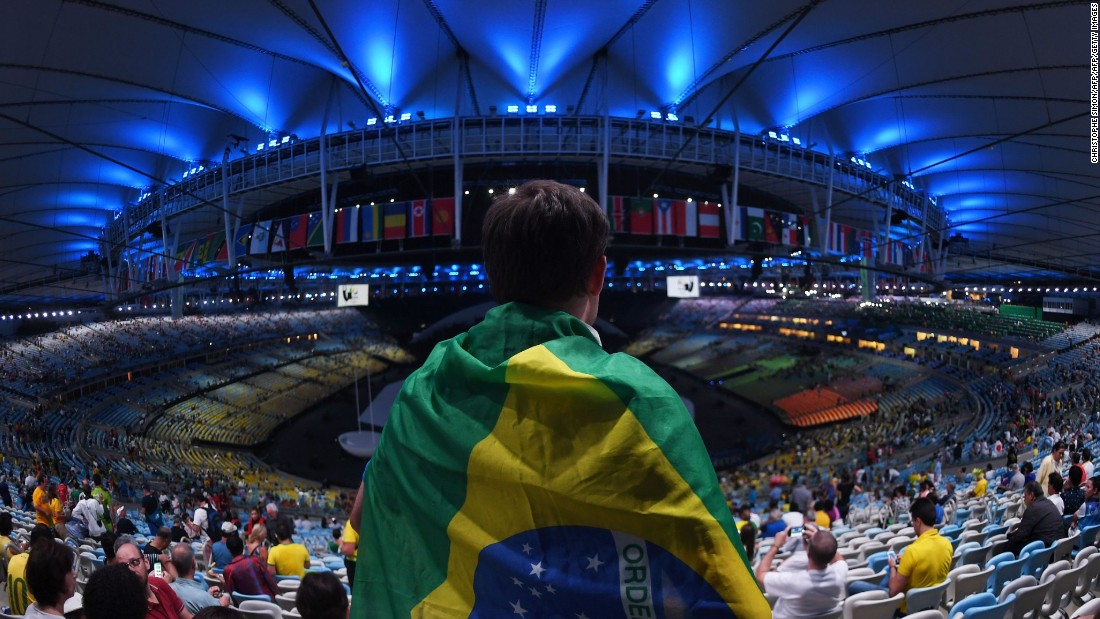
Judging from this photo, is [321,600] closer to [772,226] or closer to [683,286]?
[683,286]

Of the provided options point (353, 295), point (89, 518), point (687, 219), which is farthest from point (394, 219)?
point (89, 518)

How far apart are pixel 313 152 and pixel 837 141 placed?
21308mm

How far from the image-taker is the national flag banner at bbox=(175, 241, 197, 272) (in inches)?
1084

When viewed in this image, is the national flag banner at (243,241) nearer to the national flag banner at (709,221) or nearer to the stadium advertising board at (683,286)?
the stadium advertising board at (683,286)

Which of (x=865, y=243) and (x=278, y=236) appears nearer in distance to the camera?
(x=278, y=236)

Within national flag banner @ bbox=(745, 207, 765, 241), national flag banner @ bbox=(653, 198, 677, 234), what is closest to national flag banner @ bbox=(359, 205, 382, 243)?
national flag banner @ bbox=(653, 198, 677, 234)

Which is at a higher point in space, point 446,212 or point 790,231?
point 446,212

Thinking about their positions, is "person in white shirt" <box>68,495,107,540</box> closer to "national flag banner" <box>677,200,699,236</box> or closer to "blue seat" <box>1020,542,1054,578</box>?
"blue seat" <box>1020,542,1054,578</box>

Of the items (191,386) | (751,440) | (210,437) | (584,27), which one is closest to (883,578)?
(584,27)

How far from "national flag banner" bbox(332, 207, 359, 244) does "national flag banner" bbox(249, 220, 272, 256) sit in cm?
247

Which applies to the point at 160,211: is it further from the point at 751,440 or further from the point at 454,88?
the point at 751,440

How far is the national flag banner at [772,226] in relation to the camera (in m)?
24.5

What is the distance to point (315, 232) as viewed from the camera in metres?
23.3

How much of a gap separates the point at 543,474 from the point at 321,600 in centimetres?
222
